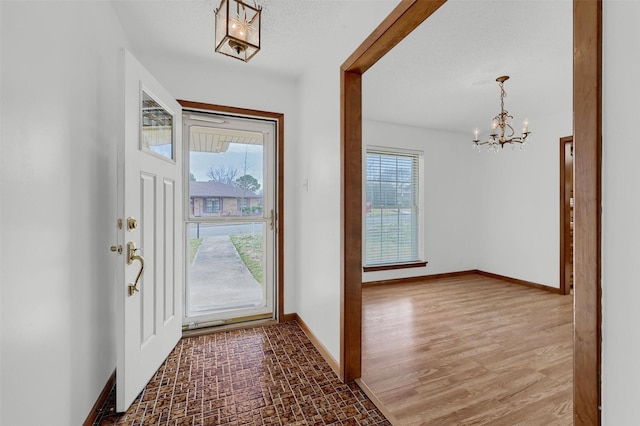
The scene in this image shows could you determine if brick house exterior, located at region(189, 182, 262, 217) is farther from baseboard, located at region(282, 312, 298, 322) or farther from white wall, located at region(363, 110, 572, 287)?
white wall, located at region(363, 110, 572, 287)

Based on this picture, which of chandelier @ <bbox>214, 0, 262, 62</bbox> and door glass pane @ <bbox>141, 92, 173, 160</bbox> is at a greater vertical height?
chandelier @ <bbox>214, 0, 262, 62</bbox>

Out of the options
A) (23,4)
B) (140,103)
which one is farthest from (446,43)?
(23,4)

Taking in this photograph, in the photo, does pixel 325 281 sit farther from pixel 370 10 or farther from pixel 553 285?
pixel 553 285

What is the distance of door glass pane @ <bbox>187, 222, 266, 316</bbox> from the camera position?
2.83 metres

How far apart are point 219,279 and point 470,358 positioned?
235cm

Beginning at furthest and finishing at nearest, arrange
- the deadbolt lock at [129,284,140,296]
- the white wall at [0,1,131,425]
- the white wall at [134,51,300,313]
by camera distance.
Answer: the white wall at [134,51,300,313] < the deadbolt lock at [129,284,140,296] < the white wall at [0,1,131,425]

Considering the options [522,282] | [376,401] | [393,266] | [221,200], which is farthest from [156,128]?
[522,282]

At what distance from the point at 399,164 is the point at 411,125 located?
0.65 meters

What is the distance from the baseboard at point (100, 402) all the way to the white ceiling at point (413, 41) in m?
2.50

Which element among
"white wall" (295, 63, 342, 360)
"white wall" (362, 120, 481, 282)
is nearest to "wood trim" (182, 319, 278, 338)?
"white wall" (295, 63, 342, 360)

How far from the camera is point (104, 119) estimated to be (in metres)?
1.82

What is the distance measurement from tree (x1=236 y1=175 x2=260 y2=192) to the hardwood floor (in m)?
1.85

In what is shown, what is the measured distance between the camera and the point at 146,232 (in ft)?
6.41

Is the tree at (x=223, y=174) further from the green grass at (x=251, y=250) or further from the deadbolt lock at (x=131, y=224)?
the deadbolt lock at (x=131, y=224)
